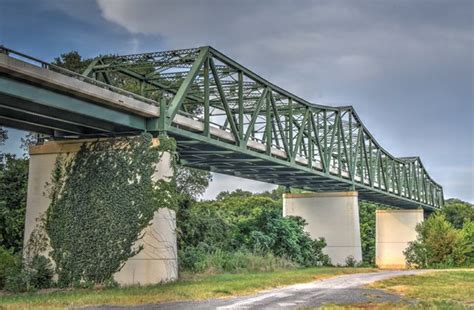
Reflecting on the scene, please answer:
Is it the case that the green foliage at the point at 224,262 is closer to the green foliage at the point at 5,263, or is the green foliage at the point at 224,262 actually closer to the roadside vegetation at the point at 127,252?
the roadside vegetation at the point at 127,252

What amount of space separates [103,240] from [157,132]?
16.4 feet

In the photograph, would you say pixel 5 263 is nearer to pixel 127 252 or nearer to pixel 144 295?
pixel 127 252

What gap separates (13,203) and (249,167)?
16551mm

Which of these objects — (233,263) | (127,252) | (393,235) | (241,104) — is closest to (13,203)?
(127,252)

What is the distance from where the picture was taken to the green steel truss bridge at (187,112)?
21625 mm

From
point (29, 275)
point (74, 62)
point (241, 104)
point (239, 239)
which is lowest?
point (29, 275)

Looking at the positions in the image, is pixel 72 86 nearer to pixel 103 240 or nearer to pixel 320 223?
pixel 103 240

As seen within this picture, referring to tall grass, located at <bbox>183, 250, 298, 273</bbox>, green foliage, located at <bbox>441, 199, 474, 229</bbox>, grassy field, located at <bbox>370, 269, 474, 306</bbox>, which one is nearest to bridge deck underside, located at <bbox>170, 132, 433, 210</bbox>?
tall grass, located at <bbox>183, 250, 298, 273</bbox>

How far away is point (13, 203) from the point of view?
1246 inches

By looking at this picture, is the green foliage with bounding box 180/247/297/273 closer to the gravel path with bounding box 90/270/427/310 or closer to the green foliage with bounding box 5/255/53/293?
the green foliage with bounding box 5/255/53/293

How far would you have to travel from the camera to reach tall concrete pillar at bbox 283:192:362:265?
52.4m

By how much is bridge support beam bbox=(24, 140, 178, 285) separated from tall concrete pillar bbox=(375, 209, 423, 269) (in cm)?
5432

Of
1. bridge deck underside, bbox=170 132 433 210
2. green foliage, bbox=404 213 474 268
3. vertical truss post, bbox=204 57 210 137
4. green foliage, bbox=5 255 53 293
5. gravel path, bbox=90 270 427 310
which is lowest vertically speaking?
gravel path, bbox=90 270 427 310

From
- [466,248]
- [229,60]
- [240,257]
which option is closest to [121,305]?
[240,257]
